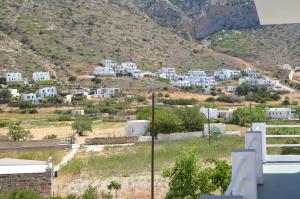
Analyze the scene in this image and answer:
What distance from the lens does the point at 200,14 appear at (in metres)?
94.6

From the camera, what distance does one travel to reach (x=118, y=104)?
5369 centimetres

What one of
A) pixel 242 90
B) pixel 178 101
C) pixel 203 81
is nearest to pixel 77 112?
pixel 178 101

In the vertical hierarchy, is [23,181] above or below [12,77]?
below

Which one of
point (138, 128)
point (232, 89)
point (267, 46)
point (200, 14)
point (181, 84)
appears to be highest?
point (200, 14)

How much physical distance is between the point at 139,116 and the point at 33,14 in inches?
1374

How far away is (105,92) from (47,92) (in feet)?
20.8

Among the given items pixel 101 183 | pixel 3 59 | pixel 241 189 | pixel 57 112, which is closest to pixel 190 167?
pixel 101 183

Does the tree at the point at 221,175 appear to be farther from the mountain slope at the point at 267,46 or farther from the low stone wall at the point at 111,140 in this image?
the mountain slope at the point at 267,46

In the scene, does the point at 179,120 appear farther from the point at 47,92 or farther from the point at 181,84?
the point at 181,84

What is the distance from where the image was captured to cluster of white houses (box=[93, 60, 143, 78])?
63156 millimetres

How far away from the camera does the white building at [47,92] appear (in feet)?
185

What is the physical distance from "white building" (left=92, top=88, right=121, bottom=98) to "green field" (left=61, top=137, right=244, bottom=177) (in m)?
27.5

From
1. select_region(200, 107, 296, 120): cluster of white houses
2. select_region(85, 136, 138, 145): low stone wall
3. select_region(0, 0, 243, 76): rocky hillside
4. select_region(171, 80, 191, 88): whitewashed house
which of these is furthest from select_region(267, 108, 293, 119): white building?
select_region(0, 0, 243, 76): rocky hillside

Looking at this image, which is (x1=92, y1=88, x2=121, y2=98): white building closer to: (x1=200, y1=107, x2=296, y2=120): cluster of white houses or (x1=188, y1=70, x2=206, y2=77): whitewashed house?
(x1=188, y1=70, x2=206, y2=77): whitewashed house
